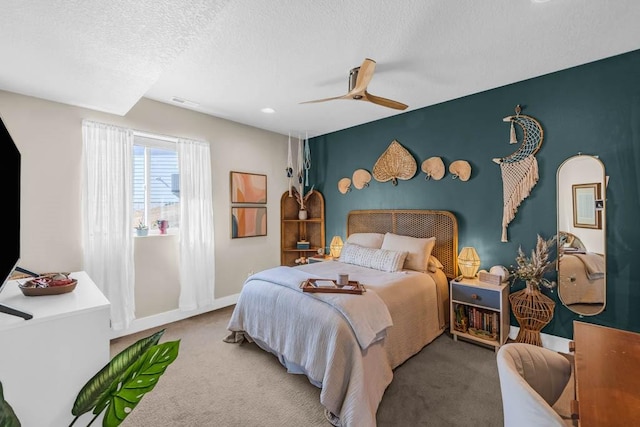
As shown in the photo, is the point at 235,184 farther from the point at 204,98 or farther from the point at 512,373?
the point at 512,373

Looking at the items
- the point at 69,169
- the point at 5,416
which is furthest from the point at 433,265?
the point at 69,169

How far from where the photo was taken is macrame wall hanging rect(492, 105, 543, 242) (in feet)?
9.18

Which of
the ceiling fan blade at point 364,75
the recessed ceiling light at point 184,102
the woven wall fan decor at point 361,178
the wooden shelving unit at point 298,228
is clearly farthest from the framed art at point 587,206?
the recessed ceiling light at point 184,102

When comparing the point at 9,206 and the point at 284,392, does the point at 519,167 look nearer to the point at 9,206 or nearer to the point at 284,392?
the point at 284,392

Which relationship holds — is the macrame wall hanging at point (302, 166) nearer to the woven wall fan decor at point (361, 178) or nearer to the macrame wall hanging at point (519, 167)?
the woven wall fan decor at point (361, 178)

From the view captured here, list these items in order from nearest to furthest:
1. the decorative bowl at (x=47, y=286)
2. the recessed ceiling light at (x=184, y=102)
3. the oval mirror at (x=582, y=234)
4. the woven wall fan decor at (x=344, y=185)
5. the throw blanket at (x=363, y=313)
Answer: the decorative bowl at (x=47, y=286) < the throw blanket at (x=363, y=313) < the oval mirror at (x=582, y=234) < the recessed ceiling light at (x=184, y=102) < the woven wall fan decor at (x=344, y=185)

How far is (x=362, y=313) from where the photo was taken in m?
2.06

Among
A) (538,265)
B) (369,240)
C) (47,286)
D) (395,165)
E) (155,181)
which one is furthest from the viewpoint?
(395,165)

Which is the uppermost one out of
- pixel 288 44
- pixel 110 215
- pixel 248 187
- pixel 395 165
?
pixel 288 44

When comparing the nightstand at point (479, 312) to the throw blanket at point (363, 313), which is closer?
the throw blanket at point (363, 313)

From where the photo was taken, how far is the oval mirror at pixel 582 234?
246 cm

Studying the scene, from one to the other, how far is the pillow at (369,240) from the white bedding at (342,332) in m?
0.52

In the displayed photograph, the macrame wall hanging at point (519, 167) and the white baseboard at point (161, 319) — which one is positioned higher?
the macrame wall hanging at point (519, 167)

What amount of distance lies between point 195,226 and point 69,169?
1.35 metres
